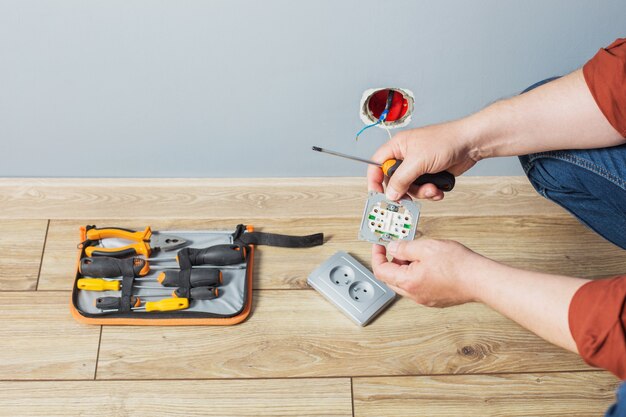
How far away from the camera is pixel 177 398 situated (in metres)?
1.30

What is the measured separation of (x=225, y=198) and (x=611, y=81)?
0.89 metres

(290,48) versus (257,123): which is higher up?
(290,48)

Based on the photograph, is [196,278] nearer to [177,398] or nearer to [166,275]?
[166,275]

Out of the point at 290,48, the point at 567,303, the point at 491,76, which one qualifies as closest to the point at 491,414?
the point at 567,303

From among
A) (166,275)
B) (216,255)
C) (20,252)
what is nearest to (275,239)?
(216,255)

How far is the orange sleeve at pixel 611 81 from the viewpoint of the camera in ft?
3.36

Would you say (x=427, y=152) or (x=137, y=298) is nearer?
(x=427, y=152)

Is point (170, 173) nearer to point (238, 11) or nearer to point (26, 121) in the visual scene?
point (26, 121)

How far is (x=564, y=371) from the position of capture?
4.49 ft

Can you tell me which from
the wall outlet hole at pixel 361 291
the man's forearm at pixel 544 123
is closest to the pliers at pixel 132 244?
the wall outlet hole at pixel 361 291

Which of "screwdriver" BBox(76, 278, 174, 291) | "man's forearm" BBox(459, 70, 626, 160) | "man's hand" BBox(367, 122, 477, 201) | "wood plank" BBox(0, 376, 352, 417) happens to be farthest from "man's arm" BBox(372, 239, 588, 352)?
"screwdriver" BBox(76, 278, 174, 291)

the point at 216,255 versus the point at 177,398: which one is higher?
the point at 216,255

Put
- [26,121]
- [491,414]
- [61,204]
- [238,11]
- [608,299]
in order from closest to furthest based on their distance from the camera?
1. [608,299]
2. [238,11]
3. [491,414]
4. [26,121]
5. [61,204]

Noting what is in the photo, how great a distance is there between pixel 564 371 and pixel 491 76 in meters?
0.63
